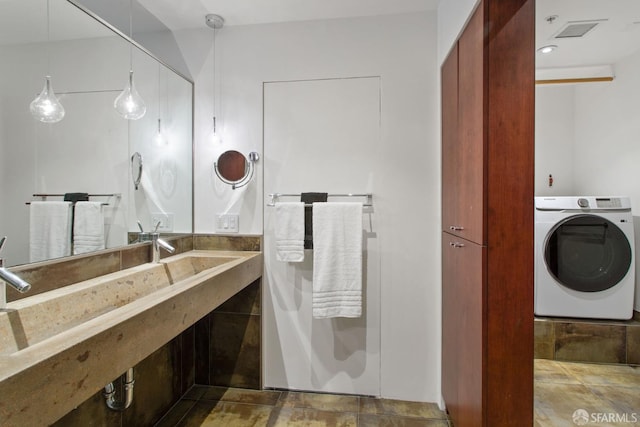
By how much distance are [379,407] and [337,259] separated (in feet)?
3.09

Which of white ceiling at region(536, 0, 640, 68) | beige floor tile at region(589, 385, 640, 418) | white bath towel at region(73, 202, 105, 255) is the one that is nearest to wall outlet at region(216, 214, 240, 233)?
white bath towel at region(73, 202, 105, 255)

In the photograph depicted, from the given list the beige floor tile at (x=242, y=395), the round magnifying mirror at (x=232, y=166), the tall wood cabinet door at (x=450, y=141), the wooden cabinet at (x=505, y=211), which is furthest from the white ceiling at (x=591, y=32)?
the beige floor tile at (x=242, y=395)

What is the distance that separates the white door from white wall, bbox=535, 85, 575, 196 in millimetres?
2029

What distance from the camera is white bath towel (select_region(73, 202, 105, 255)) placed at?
1370 mm

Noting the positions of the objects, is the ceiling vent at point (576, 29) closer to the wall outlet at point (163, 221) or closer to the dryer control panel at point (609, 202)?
the dryer control panel at point (609, 202)

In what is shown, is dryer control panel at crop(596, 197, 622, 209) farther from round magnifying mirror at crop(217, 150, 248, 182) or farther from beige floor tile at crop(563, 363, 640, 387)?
round magnifying mirror at crop(217, 150, 248, 182)

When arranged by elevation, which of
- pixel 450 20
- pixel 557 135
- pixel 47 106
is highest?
pixel 450 20

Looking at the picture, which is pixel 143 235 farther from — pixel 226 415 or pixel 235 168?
pixel 226 415

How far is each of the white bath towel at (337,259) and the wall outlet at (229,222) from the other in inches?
22.1

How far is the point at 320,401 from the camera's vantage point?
6.27ft

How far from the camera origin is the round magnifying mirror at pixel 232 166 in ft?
6.57

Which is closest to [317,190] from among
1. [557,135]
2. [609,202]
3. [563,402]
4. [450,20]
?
[450,20]

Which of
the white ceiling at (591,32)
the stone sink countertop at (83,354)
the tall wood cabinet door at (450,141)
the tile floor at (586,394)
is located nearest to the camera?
the stone sink countertop at (83,354)

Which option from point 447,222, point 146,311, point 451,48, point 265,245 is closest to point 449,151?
point 447,222
